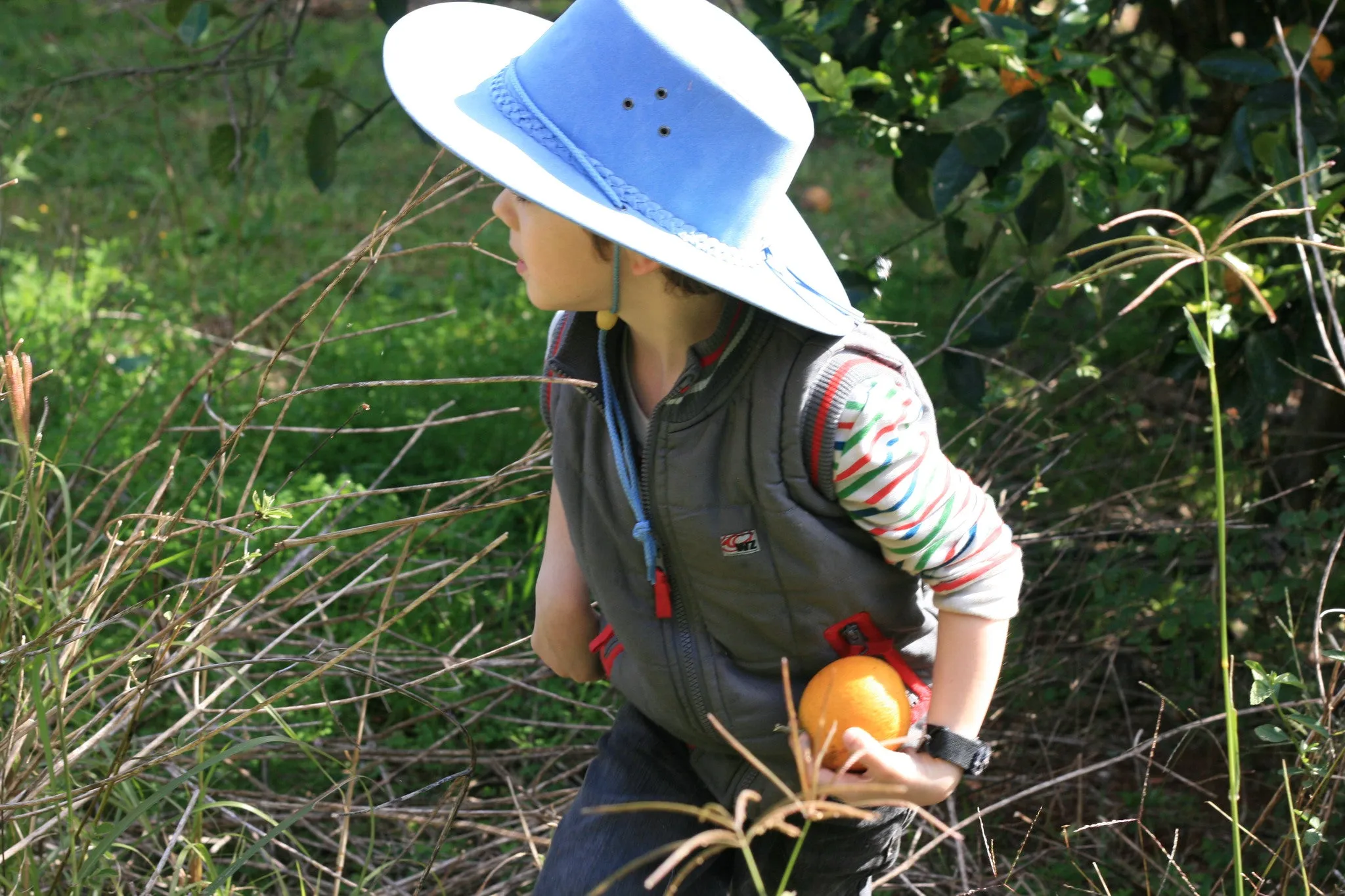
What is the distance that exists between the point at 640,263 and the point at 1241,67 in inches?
50.4

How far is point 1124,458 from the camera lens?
9.49 ft

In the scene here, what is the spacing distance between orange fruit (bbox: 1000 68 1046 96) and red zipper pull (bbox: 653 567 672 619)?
1049 mm

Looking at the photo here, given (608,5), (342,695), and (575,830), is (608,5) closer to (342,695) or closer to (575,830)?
(575,830)

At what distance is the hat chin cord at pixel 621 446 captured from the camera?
1.49 m

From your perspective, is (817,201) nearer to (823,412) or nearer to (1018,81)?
(1018,81)

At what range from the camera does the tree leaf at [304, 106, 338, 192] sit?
274 cm

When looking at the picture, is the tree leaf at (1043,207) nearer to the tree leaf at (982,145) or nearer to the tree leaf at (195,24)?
the tree leaf at (982,145)

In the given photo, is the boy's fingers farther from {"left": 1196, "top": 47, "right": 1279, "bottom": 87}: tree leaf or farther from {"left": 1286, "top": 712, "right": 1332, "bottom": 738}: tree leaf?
{"left": 1196, "top": 47, "right": 1279, "bottom": 87}: tree leaf

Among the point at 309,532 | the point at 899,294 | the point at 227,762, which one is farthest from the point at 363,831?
the point at 899,294

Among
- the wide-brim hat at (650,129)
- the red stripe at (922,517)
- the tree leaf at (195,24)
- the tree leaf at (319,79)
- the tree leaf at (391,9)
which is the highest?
the wide-brim hat at (650,129)

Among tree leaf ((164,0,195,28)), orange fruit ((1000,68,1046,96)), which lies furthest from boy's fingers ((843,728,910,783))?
tree leaf ((164,0,195,28))

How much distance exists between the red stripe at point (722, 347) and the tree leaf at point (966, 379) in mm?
1035

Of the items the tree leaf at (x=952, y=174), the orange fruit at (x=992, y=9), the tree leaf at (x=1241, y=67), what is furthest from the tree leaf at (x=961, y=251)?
the tree leaf at (x=1241, y=67)

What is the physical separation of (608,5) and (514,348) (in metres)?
2.38
